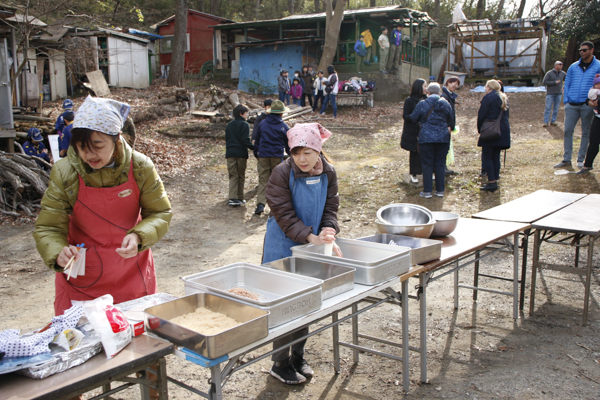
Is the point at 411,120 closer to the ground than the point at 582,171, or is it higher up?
higher up

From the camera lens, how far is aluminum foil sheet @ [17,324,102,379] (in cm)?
162

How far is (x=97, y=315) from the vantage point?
181 cm

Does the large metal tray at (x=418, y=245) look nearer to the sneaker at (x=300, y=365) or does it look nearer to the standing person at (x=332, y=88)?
the sneaker at (x=300, y=365)

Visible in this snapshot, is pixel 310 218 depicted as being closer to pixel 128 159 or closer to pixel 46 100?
pixel 128 159

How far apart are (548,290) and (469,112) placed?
12423mm

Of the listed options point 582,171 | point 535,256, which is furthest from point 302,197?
point 582,171

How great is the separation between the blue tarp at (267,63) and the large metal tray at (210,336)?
2121cm

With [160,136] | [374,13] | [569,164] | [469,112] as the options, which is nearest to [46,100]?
[160,136]

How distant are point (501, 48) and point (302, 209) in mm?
21952

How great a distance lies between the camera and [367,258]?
10.2ft

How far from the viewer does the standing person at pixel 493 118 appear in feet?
26.5

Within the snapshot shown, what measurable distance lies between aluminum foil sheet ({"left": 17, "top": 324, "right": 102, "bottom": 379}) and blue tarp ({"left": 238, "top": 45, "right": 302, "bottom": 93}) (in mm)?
21578

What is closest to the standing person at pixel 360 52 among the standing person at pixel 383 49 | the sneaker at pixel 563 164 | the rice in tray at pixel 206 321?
the standing person at pixel 383 49

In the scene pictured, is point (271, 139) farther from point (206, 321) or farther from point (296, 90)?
point (296, 90)
